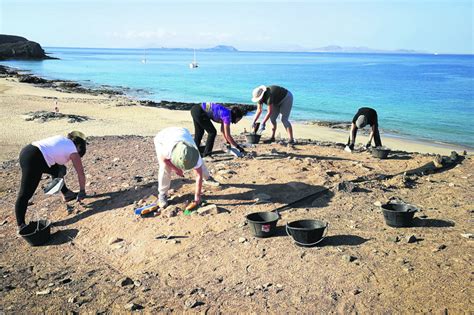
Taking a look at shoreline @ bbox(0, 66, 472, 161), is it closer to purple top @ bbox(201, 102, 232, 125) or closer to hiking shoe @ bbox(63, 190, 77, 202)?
hiking shoe @ bbox(63, 190, 77, 202)

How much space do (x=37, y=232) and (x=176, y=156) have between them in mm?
2141

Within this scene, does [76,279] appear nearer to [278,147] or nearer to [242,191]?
[242,191]

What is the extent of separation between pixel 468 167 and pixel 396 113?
54.0ft

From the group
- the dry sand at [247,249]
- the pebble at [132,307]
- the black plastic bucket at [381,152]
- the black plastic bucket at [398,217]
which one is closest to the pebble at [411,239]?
the dry sand at [247,249]

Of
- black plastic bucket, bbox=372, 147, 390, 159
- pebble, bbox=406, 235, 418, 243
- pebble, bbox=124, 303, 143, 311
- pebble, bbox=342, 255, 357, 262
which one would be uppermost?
black plastic bucket, bbox=372, 147, 390, 159

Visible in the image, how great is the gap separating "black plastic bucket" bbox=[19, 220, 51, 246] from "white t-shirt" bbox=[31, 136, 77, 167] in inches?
32.6

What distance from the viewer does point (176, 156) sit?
576 centimetres

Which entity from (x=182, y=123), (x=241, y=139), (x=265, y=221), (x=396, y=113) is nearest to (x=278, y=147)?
(x=241, y=139)

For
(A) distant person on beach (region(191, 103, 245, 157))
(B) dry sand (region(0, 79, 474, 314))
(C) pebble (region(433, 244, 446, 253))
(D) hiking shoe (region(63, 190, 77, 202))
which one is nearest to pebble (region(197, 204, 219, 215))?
(B) dry sand (region(0, 79, 474, 314))

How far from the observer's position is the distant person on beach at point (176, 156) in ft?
18.8

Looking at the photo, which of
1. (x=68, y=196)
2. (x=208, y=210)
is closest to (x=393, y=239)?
(x=208, y=210)

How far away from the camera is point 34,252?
6008 mm

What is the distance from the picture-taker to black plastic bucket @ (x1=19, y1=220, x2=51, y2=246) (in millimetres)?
6047

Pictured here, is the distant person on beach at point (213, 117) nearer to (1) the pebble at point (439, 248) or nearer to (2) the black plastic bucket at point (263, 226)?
(2) the black plastic bucket at point (263, 226)
